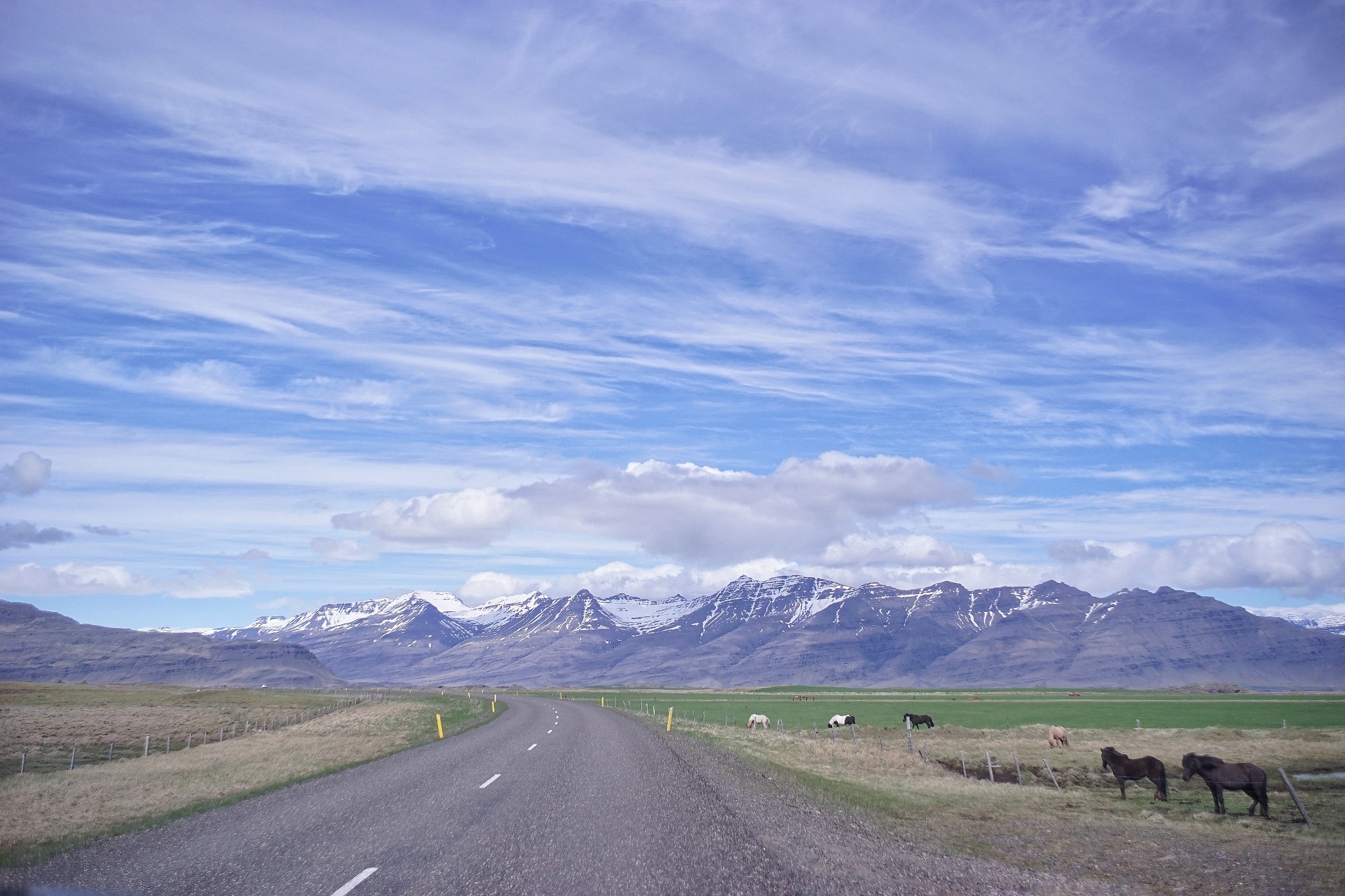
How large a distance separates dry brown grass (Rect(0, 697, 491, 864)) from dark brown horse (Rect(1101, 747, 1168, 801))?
2781 cm

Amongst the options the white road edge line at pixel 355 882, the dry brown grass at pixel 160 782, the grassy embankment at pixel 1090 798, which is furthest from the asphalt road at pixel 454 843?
the grassy embankment at pixel 1090 798

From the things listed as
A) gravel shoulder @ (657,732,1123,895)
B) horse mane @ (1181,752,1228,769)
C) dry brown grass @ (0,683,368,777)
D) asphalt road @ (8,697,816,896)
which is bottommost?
dry brown grass @ (0,683,368,777)

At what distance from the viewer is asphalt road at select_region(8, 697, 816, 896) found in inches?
478

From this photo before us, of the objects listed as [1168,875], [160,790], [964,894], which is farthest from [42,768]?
[1168,875]

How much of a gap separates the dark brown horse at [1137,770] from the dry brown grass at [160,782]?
91.3ft

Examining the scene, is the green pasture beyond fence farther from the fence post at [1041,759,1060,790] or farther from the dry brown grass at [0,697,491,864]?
the dry brown grass at [0,697,491,864]

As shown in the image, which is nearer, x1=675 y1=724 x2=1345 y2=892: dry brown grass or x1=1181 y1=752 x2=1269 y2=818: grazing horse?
x1=675 y1=724 x2=1345 y2=892: dry brown grass

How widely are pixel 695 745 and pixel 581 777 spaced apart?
1679 centimetres

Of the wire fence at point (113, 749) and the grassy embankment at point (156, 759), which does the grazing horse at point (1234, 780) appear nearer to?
the grassy embankment at point (156, 759)

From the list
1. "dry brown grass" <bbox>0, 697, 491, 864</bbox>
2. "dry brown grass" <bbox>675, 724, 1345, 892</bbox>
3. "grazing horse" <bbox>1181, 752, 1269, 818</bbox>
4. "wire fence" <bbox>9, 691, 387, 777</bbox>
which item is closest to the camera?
"dry brown grass" <bbox>675, 724, 1345, 892</bbox>

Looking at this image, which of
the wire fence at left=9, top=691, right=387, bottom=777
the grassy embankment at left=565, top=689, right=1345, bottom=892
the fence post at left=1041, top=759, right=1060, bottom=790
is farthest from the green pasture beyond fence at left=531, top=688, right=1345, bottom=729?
the fence post at left=1041, top=759, right=1060, bottom=790

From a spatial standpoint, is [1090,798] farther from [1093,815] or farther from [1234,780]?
[1093,815]

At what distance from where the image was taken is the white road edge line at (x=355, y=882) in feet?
37.6

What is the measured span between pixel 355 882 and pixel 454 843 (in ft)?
9.07
